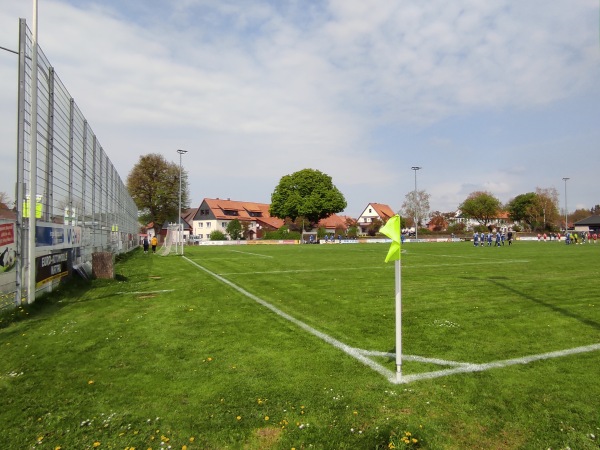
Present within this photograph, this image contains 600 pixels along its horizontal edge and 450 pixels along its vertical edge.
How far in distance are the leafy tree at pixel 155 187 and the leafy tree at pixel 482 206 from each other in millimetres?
68675

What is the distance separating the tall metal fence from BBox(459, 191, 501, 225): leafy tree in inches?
3686

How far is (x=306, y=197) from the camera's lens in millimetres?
74062

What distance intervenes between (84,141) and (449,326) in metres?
13.4

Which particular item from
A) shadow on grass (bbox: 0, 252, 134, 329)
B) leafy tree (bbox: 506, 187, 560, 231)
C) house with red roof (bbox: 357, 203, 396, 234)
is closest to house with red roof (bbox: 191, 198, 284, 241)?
house with red roof (bbox: 357, 203, 396, 234)

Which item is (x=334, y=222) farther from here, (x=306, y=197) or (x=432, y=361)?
(x=432, y=361)

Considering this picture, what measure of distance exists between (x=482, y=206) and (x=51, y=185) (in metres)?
97.7

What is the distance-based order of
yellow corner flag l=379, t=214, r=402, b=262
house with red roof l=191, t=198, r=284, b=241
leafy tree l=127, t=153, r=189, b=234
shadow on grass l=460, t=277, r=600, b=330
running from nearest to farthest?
yellow corner flag l=379, t=214, r=402, b=262
shadow on grass l=460, t=277, r=600, b=330
leafy tree l=127, t=153, r=189, b=234
house with red roof l=191, t=198, r=284, b=241

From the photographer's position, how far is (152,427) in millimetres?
3100

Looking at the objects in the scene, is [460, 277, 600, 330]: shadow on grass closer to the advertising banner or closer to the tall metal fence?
the tall metal fence

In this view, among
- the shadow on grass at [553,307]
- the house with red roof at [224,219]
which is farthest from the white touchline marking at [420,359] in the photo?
the house with red roof at [224,219]

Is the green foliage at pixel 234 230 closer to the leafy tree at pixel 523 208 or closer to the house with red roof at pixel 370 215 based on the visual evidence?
the house with red roof at pixel 370 215

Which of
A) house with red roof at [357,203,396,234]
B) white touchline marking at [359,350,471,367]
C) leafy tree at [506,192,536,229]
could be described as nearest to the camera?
white touchline marking at [359,350,471,367]

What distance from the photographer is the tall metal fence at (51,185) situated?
7938 mm

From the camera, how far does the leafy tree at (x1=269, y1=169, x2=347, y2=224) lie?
7356 cm
